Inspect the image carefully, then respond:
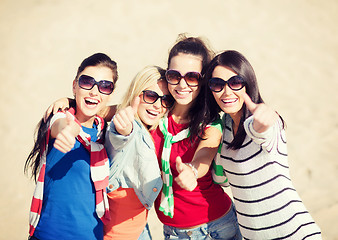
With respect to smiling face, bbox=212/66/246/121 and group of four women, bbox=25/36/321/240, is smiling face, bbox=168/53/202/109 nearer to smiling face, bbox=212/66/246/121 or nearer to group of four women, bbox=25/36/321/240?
group of four women, bbox=25/36/321/240

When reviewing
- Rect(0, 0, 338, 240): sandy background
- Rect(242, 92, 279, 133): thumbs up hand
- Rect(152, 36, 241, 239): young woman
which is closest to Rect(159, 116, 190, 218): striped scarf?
Rect(152, 36, 241, 239): young woman

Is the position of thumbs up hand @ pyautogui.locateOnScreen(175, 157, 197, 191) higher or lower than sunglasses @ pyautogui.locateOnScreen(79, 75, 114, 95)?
lower

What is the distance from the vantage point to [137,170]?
2.36 metres

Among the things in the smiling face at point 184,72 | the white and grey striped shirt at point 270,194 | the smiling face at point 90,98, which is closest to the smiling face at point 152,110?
the smiling face at point 184,72

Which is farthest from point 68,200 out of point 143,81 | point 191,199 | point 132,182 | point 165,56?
Answer: point 165,56

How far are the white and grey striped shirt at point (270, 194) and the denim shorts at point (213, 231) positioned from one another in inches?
15.0

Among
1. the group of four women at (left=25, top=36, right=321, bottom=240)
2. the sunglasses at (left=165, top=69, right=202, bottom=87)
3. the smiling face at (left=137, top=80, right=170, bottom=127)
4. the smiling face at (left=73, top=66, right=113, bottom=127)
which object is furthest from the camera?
the smiling face at (left=137, top=80, right=170, bottom=127)

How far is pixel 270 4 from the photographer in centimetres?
1259

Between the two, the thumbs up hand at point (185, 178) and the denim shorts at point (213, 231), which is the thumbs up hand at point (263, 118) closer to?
the thumbs up hand at point (185, 178)

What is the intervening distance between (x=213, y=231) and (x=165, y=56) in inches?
317

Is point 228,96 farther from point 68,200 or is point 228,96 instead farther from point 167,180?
point 68,200

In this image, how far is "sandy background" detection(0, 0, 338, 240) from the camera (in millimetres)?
5852

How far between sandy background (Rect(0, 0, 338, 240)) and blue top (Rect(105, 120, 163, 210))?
9.13 feet

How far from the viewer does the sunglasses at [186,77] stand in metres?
2.59
